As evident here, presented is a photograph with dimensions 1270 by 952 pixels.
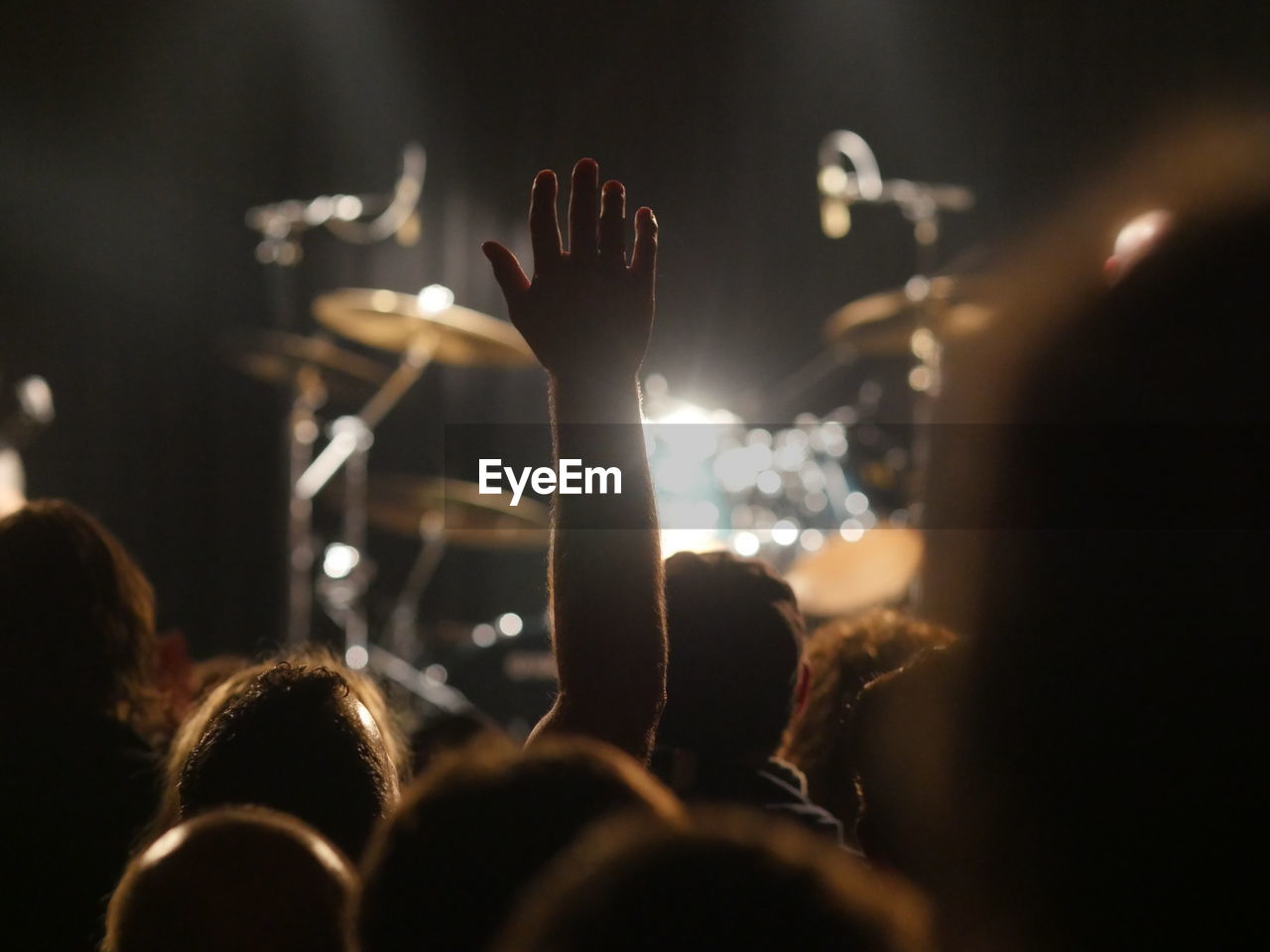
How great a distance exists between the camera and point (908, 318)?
598cm

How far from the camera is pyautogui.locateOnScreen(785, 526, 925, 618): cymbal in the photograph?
18.7 ft

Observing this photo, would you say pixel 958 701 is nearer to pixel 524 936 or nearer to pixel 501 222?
pixel 524 936

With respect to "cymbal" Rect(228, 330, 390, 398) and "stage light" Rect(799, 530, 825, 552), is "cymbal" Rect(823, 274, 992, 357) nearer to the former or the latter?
"stage light" Rect(799, 530, 825, 552)

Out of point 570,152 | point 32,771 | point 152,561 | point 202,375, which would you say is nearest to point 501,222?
point 570,152

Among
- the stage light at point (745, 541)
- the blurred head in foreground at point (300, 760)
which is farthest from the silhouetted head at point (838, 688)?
the stage light at point (745, 541)

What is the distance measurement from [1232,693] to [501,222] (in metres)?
8.26

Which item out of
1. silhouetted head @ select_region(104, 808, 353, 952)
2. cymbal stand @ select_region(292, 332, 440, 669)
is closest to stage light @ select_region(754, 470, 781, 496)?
cymbal stand @ select_region(292, 332, 440, 669)

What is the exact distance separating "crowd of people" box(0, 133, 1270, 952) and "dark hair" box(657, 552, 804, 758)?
540mm

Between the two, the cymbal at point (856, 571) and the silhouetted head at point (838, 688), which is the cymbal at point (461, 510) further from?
Answer: the silhouetted head at point (838, 688)

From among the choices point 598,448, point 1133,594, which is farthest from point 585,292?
point 1133,594

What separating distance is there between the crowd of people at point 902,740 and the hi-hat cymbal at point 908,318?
4.46 meters

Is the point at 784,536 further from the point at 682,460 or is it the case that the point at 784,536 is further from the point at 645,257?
the point at 645,257

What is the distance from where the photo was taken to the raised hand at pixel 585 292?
1328 mm

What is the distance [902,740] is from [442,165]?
8065mm
